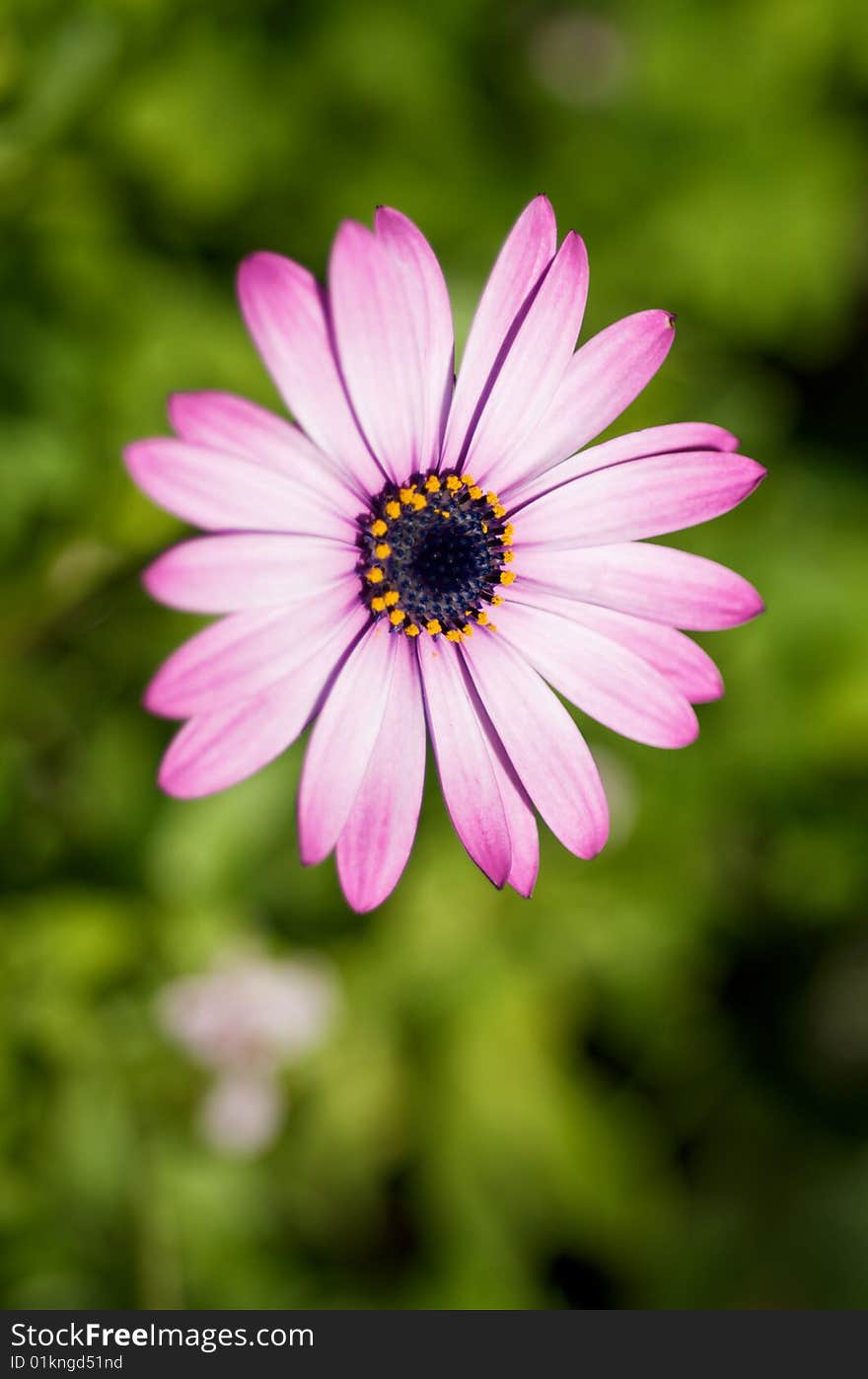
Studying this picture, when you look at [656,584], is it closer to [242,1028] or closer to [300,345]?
[300,345]

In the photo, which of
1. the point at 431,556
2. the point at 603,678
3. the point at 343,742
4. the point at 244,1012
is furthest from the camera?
the point at 244,1012

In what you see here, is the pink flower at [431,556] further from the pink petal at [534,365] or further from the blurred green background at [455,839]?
the blurred green background at [455,839]

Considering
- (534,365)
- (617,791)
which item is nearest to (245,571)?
(534,365)

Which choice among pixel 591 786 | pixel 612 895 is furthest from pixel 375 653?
pixel 612 895

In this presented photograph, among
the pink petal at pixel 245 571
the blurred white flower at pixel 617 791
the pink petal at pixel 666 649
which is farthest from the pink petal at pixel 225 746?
the blurred white flower at pixel 617 791

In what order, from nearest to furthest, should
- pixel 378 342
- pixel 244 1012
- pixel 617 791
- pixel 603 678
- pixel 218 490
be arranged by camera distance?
pixel 218 490 → pixel 378 342 → pixel 603 678 → pixel 244 1012 → pixel 617 791

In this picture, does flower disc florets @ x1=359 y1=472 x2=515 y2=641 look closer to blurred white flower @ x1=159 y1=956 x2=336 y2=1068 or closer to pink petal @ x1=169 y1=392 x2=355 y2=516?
pink petal @ x1=169 y1=392 x2=355 y2=516

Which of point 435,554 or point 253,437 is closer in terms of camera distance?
point 253,437
